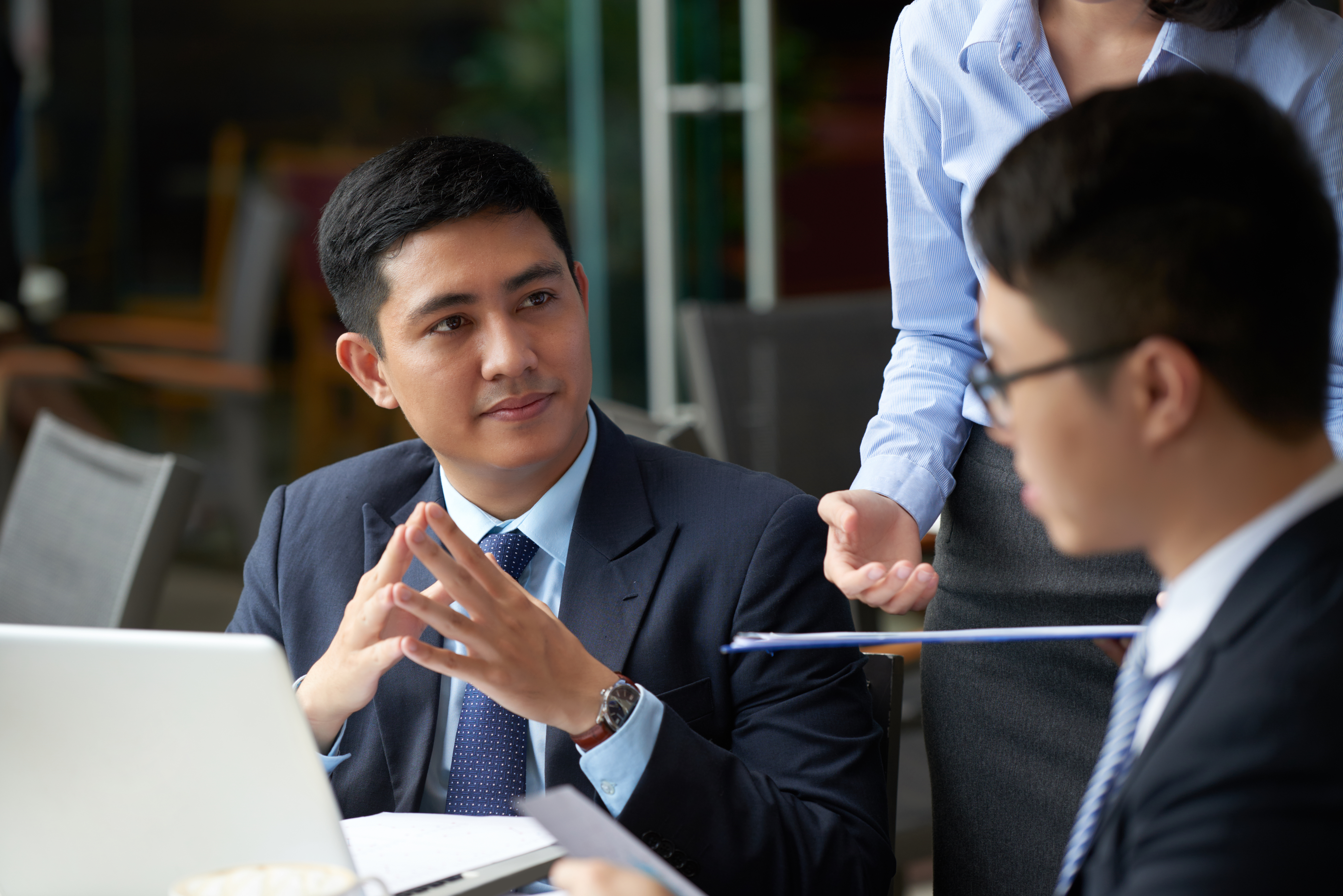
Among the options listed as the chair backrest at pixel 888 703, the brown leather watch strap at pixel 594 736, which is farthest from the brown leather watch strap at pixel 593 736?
the chair backrest at pixel 888 703

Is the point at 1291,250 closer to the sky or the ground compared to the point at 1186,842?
closer to the sky

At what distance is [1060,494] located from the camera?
82 centimetres

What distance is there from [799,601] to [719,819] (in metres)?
0.29

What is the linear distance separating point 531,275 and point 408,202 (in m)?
0.16

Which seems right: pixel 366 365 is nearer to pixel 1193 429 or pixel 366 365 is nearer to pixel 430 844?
pixel 430 844

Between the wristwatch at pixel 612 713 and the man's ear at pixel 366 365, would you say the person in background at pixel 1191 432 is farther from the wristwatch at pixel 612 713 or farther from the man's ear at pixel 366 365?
the man's ear at pixel 366 365

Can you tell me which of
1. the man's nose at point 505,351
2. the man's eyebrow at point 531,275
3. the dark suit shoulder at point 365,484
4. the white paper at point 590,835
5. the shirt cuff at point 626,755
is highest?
the man's eyebrow at point 531,275

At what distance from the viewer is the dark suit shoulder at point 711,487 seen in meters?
1.45

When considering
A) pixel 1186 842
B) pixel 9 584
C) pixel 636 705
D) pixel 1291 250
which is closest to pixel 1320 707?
pixel 1186 842

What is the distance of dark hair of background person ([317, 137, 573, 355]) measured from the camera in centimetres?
146

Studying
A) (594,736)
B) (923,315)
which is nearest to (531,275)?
(923,315)

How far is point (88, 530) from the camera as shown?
74.7 inches

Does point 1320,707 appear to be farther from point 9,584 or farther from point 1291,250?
point 9,584

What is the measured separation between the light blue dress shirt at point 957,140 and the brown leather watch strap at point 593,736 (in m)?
A: 0.41
